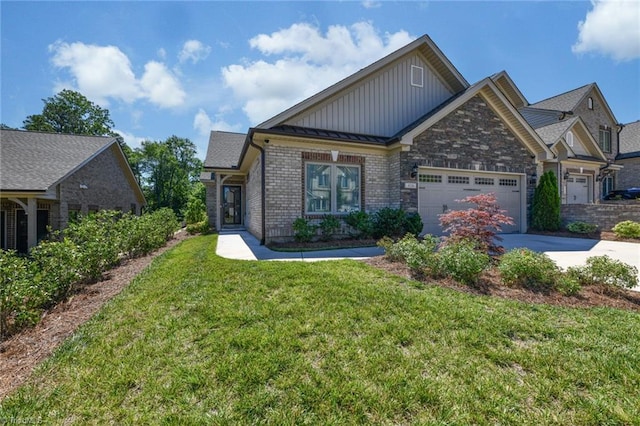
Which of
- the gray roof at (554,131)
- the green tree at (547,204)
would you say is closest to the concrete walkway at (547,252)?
the green tree at (547,204)

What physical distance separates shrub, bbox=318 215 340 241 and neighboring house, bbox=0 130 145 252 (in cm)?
1110

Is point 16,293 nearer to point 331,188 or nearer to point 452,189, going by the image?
point 331,188

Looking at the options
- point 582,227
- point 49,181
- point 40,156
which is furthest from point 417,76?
point 40,156

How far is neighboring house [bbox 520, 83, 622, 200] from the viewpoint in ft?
47.3

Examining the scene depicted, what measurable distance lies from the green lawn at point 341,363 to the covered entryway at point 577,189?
14.7 meters

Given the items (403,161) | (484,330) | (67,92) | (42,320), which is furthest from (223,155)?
(67,92)

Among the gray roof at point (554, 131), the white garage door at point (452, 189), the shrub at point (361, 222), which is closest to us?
the shrub at point (361, 222)

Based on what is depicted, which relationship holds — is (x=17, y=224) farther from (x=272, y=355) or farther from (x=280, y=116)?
(x=272, y=355)

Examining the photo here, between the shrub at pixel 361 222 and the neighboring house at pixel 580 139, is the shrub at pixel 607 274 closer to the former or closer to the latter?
the shrub at pixel 361 222

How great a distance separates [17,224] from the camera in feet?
40.5

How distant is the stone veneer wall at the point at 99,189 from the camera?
13.3 m

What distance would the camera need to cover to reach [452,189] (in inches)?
438

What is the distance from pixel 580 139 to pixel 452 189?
1089 cm

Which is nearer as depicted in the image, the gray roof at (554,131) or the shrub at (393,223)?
the shrub at (393,223)
